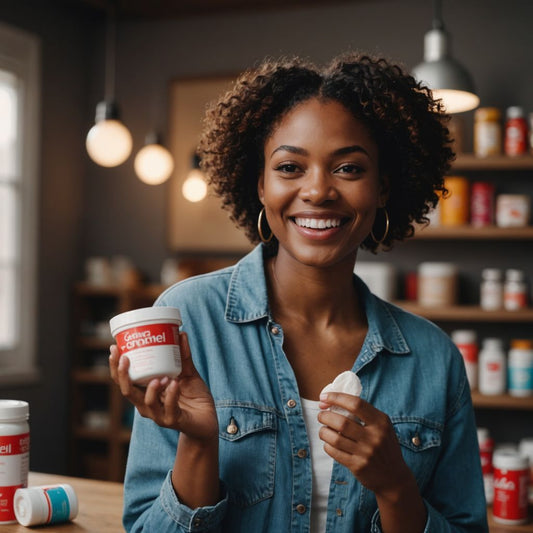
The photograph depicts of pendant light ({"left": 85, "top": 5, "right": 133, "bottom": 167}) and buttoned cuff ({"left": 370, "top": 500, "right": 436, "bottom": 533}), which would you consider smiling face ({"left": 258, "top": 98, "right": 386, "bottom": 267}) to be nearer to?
buttoned cuff ({"left": 370, "top": 500, "right": 436, "bottom": 533})

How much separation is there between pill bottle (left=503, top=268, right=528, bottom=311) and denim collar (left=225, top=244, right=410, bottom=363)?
2134mm

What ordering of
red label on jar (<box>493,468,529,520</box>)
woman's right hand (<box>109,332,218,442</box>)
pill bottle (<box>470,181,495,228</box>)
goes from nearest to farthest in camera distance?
1. woman's right hand (<box>109,332,218,442</box>)
2. red label on jar (<box>493,468,529,520</box>)
3. pill bottle (<box>470,181,495,228</box>)

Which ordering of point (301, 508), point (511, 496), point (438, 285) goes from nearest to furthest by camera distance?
point (301, 508) < point (511, 496) < point (438, 285)

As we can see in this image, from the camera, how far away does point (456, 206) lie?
138 inches

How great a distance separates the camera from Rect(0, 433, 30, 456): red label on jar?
53.5 inches

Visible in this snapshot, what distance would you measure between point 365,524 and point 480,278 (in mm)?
2676

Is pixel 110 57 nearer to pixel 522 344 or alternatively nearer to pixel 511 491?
pixel 522 344

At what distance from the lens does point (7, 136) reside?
4078 mm

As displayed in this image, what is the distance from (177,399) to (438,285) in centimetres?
268

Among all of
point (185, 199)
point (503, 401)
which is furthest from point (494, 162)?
point (185, 199)

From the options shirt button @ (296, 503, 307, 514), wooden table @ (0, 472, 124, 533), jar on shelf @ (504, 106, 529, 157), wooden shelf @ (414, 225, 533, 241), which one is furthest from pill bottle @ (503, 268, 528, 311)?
shirt button @ (296, 503, 307, 514)

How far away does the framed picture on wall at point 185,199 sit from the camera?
426 centimetres

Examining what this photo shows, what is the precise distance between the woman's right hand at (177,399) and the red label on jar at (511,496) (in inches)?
48.8

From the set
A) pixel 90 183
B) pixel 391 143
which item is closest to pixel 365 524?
pixel 391 143
